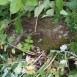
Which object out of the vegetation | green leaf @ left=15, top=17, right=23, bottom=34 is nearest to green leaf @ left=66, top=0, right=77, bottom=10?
the vegetation

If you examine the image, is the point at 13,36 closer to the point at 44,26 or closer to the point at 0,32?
the point at 0,32

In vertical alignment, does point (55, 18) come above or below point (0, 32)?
above

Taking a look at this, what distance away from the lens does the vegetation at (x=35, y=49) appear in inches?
75.7

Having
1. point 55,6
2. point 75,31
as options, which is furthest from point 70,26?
point 55,6

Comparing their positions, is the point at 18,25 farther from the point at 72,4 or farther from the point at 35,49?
the point at 72,4

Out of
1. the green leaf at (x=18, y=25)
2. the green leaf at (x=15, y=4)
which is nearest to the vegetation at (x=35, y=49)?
the green leaf at (x=18, y=25)

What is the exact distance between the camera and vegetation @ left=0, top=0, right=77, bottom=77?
75.7 inches

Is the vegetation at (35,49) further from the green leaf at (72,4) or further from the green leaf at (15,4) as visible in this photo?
the green leaf at (15,4)

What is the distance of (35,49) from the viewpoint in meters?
2.08

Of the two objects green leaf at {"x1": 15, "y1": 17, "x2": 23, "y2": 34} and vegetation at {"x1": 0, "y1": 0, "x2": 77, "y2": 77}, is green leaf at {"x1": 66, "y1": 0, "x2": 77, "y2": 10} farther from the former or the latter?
green leaf at {"x1": 15, "y1": 17, "x2": 23, "y2": 34}

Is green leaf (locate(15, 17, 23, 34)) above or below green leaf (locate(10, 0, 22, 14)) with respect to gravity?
below

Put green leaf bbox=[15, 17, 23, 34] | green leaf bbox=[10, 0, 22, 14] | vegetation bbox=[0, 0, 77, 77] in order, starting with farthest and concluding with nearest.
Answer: green leaf bbox=[15, 17, 23, 34], vegetation bbox=[0, 0, 77, 77], green leaf bbox=[10, 0, 22, 14]

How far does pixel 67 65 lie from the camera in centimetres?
192

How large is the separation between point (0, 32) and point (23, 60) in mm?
329
